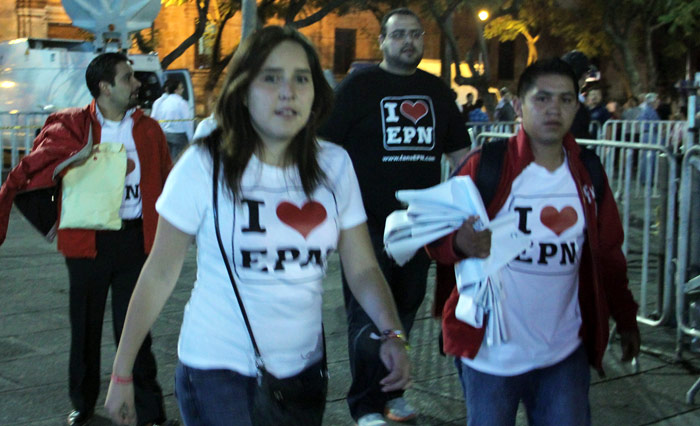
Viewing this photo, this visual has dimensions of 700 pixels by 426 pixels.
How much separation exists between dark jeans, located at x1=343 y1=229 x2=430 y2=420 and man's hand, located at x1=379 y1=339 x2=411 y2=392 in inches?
77.4

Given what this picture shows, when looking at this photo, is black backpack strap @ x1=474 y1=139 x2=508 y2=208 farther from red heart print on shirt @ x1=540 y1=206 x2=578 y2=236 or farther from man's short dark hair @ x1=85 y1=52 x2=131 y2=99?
man's short dark hair @ x1=85 y1=52 x2=131 y2=99

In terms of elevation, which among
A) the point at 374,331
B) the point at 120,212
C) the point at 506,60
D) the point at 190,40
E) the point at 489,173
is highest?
the point at 506,60

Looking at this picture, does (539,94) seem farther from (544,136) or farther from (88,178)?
(88,178)

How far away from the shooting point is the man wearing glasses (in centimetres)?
477

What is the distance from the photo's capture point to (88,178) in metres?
4.70

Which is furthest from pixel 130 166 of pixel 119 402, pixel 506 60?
pixel 506 60

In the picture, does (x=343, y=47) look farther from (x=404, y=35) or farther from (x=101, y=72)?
(x=101, y=72)

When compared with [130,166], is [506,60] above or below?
above

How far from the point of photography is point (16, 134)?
541 inches

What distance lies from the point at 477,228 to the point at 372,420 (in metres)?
1.90

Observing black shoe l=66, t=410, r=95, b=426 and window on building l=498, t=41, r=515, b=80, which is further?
window on building l=498, t=41, r=515, b=80

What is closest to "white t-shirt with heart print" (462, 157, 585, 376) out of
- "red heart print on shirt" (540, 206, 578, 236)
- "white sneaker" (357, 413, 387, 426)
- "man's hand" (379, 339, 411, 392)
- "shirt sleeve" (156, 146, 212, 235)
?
"red heart print on shirt" (540, 206, 578, 236)

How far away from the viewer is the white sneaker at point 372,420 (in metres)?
4.67

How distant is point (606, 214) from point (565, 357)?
0.51m
